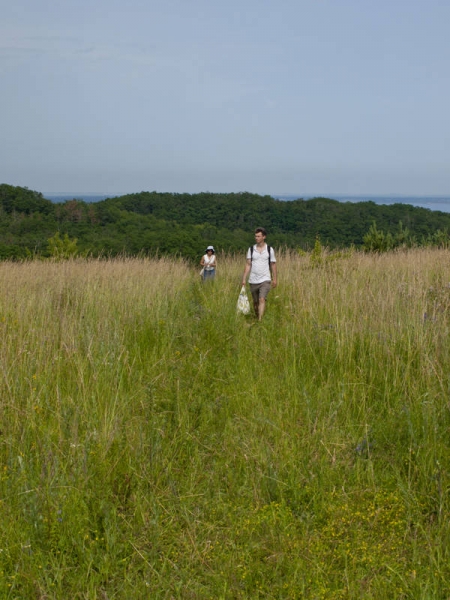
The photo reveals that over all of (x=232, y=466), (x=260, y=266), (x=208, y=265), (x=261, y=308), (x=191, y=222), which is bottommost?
(x=232, y=466)

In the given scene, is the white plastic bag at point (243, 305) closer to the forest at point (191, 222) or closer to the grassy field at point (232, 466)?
the grassy field at point (232, 466)

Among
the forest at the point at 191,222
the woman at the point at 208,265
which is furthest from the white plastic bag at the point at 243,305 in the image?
the forest at the point at 191,222

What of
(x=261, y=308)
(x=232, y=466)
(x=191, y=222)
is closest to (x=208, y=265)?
(x=261, y=308)

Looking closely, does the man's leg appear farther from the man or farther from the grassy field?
the grassy field

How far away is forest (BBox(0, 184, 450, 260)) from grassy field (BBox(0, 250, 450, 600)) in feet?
41.7

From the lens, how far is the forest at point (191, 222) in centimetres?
3170

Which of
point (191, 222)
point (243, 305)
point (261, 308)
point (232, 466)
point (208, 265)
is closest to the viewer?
point (232, 466)

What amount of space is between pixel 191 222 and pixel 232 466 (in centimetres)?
5050

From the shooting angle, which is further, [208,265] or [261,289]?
[208,265]

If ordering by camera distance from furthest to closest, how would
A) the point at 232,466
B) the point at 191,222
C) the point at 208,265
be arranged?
1. the point at 191,222
2. the point at 208,265
3. the point at 232,466

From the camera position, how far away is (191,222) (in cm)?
5309

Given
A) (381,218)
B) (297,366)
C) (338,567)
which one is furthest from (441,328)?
(381,218)

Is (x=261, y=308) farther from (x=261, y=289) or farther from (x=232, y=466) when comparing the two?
(x=232, y=466)

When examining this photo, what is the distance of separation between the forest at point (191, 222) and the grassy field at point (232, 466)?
12.7m
